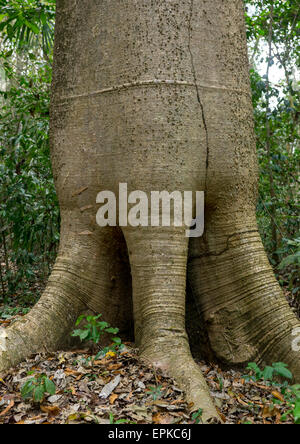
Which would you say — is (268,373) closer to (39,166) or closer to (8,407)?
(8,407)

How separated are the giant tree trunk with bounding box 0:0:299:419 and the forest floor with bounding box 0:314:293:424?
0.19 m

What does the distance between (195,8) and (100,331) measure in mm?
2368

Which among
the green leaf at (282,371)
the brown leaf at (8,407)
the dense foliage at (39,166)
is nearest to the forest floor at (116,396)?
the brown leaf at (8,407)

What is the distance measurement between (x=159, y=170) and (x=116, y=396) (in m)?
1.38

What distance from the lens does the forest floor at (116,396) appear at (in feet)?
6.73

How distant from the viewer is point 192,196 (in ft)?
9.27

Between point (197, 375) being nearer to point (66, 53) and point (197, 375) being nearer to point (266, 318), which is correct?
point (266, 318)

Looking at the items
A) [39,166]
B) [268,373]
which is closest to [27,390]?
[268,373]

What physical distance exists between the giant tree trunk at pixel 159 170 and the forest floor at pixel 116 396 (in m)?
0.19

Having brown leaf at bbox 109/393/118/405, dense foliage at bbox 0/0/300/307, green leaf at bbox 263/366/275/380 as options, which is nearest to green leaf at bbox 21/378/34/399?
brown leaf at bbox 109/393/118/405

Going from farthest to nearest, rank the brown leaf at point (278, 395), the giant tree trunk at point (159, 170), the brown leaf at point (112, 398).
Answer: the giant tree trunk at point (159, 170) < the brown leaf at point (278, 395) < the brown leaf at point (112, 398)

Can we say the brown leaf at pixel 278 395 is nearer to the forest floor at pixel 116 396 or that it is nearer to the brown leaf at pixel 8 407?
the forest floor at pixel 116 396

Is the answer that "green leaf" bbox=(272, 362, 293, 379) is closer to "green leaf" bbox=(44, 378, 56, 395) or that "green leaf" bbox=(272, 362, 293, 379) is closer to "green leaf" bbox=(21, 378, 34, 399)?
"green leaf" bbox=(44, 378, 56, 395)

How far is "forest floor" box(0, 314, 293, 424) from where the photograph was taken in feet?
6.73
